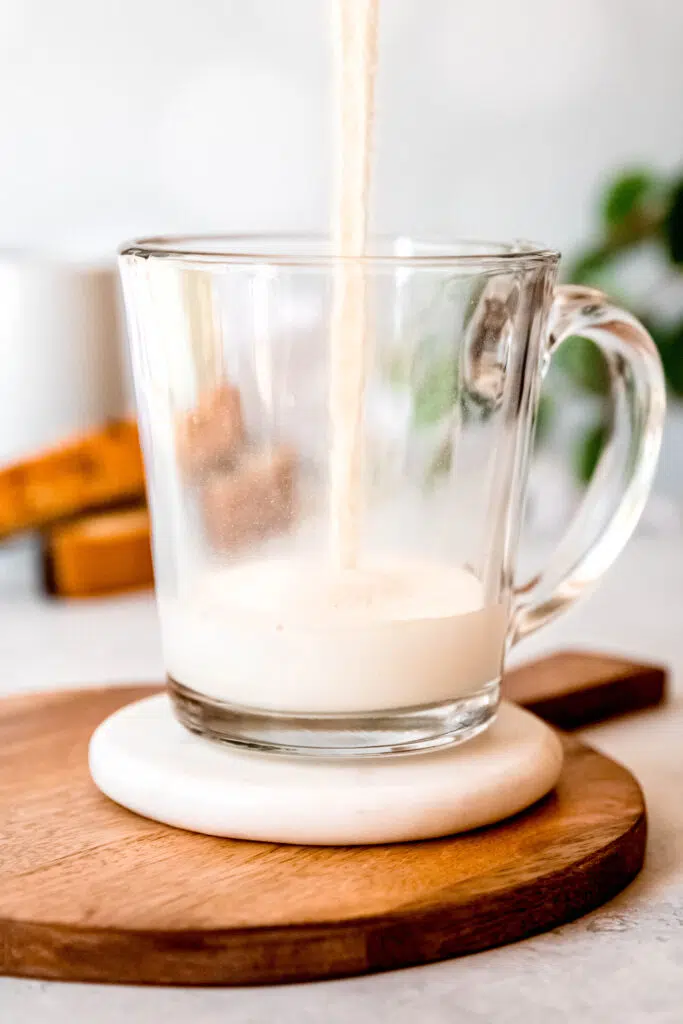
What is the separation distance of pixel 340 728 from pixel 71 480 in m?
0.63

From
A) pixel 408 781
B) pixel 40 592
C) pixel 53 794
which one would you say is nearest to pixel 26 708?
pixel 53 794

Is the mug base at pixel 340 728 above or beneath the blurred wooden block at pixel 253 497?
beneath

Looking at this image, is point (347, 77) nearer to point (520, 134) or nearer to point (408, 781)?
point (408, 781)

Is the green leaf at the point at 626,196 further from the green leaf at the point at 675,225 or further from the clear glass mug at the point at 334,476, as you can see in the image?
the clear glass mug at the point at 334,476

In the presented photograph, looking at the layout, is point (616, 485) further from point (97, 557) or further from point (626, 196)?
point (626, 196)

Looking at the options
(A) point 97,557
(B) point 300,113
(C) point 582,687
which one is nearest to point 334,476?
(C) point 582,687

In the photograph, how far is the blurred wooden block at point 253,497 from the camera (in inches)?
19.3

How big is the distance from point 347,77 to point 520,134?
99 centimetres

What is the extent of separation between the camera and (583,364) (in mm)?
1343

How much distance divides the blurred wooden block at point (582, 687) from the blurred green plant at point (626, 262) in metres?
0.65

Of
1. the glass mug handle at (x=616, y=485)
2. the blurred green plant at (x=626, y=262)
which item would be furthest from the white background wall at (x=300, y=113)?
the glass mug handle at (x=616, y=485)

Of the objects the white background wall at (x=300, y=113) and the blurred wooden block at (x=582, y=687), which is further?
the white background wall at (x=300, y=113)

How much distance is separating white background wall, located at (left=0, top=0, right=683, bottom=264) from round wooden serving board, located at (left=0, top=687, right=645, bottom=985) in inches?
38.2

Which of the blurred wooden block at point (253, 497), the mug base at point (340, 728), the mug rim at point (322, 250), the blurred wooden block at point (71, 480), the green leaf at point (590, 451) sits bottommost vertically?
the green leaf at point (590, 451)
